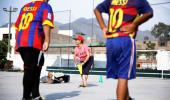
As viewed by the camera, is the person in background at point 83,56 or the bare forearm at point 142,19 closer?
the bare forearm at point 142,19

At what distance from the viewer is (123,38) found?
377cm

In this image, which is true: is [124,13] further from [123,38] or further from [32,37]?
[32,37]

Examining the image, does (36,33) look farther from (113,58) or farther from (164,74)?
(164,74)

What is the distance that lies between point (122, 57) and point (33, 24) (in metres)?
1.68

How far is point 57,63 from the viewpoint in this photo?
1019 inches

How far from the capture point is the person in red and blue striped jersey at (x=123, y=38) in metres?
3.71

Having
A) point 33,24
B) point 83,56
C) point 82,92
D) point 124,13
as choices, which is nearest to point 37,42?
point 33,24

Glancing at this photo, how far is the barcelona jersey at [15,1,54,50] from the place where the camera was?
16.2 ft

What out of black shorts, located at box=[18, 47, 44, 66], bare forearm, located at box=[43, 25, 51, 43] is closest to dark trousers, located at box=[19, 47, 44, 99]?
black shorts, located at box=[18, 47, 44, 66]

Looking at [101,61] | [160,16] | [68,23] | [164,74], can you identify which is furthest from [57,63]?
[164,74]

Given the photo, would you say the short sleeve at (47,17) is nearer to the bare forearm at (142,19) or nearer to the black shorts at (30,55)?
the black shorts at (30,55)

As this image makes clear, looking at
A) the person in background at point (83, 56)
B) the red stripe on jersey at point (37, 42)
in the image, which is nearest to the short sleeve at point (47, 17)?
the red stripe on jersey at point (37, 42)

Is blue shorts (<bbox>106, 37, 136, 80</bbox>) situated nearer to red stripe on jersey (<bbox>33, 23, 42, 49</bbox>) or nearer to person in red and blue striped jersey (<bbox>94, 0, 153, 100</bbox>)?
person in red and blue striped jersey (<bbox>94, 0, 153, 100</bbox>)

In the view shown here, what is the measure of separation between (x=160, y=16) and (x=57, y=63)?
347 inches
